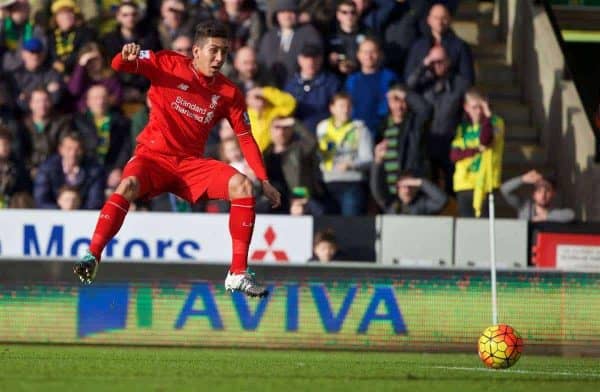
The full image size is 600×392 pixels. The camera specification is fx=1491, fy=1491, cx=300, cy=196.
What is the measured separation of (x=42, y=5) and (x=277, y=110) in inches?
157

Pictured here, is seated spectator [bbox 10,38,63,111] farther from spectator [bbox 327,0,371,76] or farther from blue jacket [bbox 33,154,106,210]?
spectator [bbox 327,0,371,76]

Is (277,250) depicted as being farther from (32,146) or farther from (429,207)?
(32,146)

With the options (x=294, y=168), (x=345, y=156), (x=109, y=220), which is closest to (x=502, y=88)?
(x=345, y=156)

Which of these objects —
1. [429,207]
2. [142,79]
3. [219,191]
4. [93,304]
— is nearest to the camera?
[219,191]

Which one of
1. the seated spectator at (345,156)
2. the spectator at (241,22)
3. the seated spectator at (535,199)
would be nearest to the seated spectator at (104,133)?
the spectator at (241,22)

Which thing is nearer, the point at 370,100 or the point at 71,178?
the point at 71,178

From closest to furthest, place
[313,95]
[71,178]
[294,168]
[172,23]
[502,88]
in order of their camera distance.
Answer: [294,168], [71,178], [313,95], [172,23], [502,88]

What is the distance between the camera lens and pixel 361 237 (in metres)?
15.9

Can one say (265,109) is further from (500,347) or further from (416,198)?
(500,347)

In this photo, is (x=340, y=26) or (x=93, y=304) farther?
(x=340, y=26)

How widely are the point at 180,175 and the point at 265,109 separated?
5.39 meters

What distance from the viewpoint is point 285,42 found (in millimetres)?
18172

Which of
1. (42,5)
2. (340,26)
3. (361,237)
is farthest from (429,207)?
(42,5)

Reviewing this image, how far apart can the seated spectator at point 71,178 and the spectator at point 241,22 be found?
268cm
